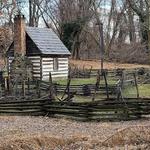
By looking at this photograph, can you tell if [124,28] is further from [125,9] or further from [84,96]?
[84,96]

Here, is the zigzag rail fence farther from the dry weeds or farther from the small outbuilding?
the small outbuilding

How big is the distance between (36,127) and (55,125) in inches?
31.4

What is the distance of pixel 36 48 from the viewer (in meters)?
39.0

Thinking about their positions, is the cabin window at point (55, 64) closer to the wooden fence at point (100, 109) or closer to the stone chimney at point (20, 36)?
the stone chimney at point (20, 36)

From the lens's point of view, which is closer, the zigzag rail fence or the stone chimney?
the zigzag rail fence

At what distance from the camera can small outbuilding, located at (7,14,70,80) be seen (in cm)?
3909

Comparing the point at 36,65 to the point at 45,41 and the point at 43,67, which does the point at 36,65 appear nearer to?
the point at 43,67

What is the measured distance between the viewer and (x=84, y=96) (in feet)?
97.2

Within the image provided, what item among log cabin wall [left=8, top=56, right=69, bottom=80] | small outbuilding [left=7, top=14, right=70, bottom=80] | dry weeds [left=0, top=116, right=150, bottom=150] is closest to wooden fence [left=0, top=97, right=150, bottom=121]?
dry weeds [left=0, top=116, right=150, bottom=150]

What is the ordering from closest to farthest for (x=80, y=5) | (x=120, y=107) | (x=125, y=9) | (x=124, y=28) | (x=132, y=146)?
(x=132, y=146) < (x=120, y=107) < (x=80, y=5) < (x=125, y=9) < (x=124, y=28)

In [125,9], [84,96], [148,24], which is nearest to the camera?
[84,96]

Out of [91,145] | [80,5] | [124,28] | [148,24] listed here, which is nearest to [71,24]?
[80,5]

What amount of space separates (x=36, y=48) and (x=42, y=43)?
0.86 meters

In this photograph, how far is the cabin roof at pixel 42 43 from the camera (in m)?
39.0
